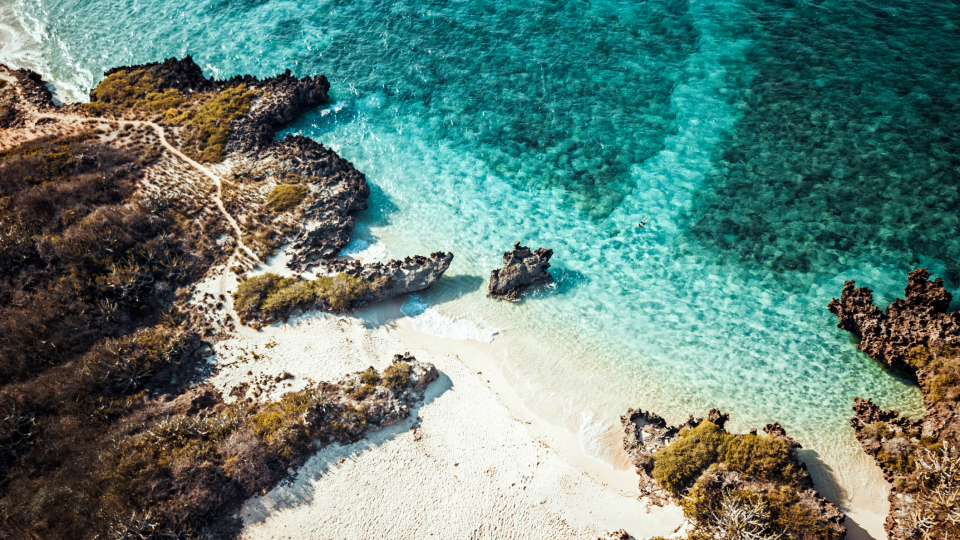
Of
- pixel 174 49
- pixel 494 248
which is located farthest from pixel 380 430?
pixel 174 49

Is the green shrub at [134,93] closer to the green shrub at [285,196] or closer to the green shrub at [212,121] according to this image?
the green shrub at [212,121]

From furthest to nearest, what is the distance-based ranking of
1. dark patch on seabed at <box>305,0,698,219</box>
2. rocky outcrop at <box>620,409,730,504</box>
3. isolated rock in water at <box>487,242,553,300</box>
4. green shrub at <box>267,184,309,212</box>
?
dark patch on seabed at <box>305,0,698,219</box> < green shrub at <box>267,184,309,212</box> < isolated rock in water at <box>487,242,553,300</box> < rocky outcrop at <box>620,409,730,504</box>

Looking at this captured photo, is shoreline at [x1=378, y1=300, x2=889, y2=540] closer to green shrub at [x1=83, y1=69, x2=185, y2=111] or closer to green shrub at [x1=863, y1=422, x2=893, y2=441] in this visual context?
green shrub at [x1=863, y1=422, x2=893, y2=441]

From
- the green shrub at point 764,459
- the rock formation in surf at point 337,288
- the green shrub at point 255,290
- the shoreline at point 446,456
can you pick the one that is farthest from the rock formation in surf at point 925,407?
the green shrub at point 255,290

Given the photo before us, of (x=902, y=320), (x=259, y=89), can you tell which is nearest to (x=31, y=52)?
(x=259, y=89)

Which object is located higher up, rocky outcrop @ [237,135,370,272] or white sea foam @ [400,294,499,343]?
rocky outcrop @ [237,135,370,272]

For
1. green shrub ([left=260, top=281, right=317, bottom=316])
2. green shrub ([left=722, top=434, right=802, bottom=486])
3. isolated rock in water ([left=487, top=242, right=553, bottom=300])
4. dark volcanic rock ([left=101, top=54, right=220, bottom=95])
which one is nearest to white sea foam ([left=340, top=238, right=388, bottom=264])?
green shrub ([left=260, top=281, right=317, bottom=316])

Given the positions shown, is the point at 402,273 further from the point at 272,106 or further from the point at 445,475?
the point at 272,106

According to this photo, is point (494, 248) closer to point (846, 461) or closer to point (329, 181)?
point (329, 181)
